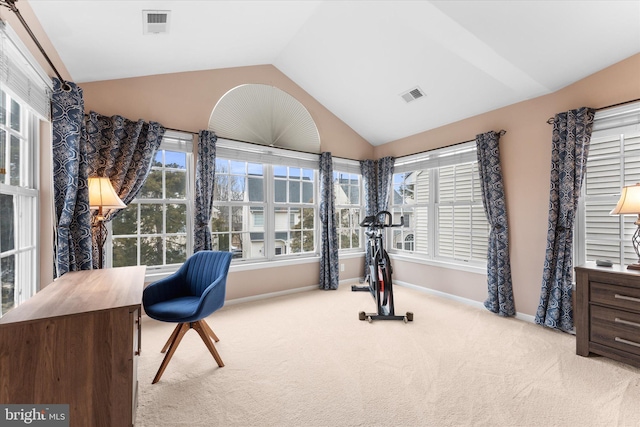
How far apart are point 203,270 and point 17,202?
4.43ft

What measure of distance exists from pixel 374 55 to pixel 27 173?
3.40m

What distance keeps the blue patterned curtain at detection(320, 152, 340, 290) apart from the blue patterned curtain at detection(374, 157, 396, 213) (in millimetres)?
951

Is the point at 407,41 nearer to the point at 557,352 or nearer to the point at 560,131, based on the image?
the point at 560,131

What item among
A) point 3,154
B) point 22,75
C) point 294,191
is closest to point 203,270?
point 3,154

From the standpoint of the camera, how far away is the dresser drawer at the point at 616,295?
2195mm

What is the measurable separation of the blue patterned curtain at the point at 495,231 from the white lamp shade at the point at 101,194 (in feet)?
13.0

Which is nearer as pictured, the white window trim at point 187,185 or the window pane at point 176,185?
the white window trim at point 187,185

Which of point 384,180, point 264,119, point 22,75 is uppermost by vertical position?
point 264,119

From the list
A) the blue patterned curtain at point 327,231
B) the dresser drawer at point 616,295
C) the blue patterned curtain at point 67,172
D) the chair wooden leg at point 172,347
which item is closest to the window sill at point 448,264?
the blue patterned curtain at point 327,231

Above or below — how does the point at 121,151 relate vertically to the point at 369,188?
above

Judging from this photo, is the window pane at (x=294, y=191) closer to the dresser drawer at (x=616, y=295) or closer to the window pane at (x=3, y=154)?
the window pane at (x=3, y=154)

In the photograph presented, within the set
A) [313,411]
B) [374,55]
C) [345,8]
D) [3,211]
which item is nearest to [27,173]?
[3,211]

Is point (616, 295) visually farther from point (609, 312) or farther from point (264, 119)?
point (264, 119)

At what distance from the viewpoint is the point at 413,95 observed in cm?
373
